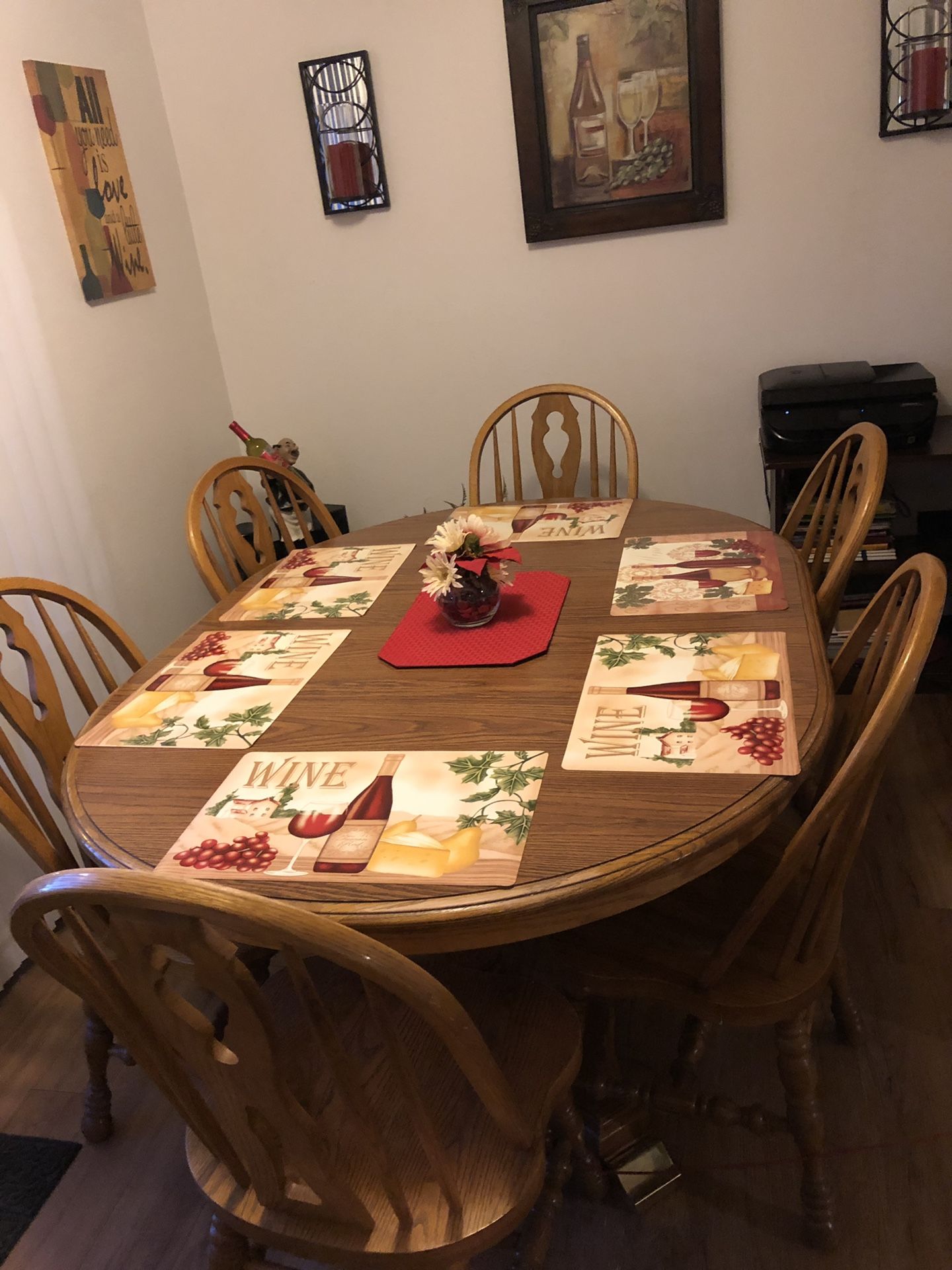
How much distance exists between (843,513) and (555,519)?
61cm

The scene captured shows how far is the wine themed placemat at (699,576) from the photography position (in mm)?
1609

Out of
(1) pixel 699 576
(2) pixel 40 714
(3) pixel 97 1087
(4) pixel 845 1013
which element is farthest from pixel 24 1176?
(1) pixel 699 576

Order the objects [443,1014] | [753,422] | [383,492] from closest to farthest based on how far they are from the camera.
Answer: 1. [443,1014]
2. [753,422]
3. [383,492]

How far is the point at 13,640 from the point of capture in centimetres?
154

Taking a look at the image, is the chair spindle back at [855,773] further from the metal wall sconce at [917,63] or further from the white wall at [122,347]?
the white wall at [122,347]

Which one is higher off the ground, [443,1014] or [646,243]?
[646,243]

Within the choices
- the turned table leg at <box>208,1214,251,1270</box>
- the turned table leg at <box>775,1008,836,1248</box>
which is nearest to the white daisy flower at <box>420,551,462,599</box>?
the turned table leg at <box>775,1008,836,1248</box>

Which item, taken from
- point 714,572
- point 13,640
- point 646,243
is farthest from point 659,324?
point 13,640

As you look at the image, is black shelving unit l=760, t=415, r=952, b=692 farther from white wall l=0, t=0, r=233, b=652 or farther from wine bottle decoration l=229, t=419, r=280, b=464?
white wall l=0, t=0, r=233, b=652

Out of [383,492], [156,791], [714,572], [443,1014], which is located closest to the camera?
[443,1014]

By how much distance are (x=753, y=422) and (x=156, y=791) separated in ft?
7.12

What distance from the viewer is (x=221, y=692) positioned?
5.06 ft

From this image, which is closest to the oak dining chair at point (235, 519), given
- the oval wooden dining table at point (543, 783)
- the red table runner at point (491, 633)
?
the oval wooden dining table at point (543, 783)

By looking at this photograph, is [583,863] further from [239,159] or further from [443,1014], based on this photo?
[239,159]
